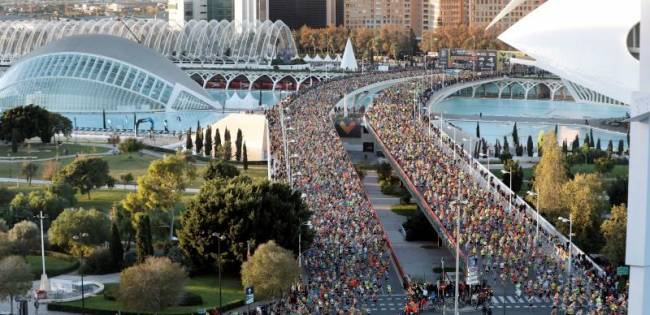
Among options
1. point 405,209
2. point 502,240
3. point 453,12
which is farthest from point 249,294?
point 453,12

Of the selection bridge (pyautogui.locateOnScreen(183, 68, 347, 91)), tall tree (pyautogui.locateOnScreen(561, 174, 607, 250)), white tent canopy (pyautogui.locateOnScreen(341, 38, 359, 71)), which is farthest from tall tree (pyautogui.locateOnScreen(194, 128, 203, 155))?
white tent canopy (pyautogui.locateOnScreen(341, 38, 359, 71))

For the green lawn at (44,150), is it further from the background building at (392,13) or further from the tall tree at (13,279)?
the background building at (392,13)

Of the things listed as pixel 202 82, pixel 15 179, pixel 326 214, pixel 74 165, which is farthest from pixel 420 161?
pixel 202 82

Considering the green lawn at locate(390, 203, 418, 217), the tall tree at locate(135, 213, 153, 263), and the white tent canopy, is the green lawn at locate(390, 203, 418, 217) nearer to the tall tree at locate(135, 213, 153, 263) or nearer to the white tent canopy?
the tall tree at locate(135, 213, 153, 263)

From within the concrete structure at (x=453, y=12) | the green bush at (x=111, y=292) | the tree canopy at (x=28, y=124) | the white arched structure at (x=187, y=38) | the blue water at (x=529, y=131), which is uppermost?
the concrete structure at (x=453, y=12)

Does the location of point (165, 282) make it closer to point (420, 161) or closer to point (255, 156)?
point (420, 161)

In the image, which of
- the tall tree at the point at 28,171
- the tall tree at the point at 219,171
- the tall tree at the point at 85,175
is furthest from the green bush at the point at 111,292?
the tall tree at the point at 28,171

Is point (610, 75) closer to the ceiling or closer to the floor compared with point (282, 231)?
closer to the ceiling
